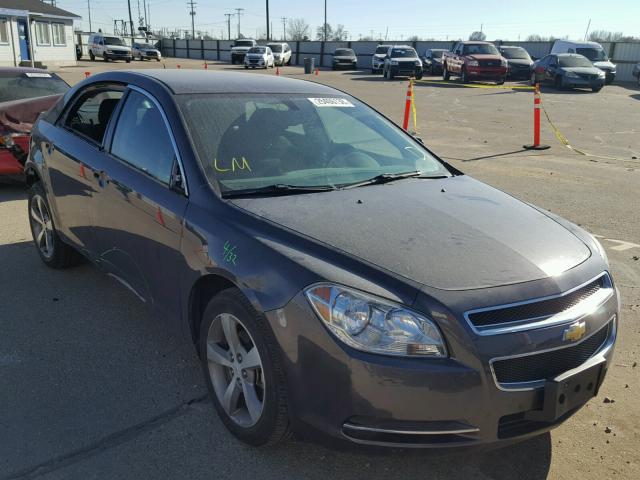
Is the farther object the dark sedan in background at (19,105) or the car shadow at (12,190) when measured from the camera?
the car shadow at (12,190)

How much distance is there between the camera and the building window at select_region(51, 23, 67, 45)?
4178cm

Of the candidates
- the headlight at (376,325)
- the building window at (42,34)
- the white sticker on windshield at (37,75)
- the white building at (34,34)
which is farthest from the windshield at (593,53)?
the building window at (42,34)

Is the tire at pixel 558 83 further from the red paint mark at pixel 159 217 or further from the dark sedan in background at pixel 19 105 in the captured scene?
the red paint mark at pixel 159 217

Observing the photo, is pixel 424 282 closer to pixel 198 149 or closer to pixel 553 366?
pixel 553 366

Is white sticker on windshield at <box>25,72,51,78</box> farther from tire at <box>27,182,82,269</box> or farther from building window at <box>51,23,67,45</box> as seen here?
building window at <box>51,23,67,45</box>

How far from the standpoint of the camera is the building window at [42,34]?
131 feet

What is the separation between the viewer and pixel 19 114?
7707 millimetres

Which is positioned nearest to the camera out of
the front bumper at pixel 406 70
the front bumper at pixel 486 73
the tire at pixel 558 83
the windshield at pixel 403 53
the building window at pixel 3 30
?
the tire at pixel 558 83

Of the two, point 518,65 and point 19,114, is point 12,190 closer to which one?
point 19,114

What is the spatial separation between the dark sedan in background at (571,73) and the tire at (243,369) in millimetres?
25470

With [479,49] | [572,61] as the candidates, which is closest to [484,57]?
[479,49]

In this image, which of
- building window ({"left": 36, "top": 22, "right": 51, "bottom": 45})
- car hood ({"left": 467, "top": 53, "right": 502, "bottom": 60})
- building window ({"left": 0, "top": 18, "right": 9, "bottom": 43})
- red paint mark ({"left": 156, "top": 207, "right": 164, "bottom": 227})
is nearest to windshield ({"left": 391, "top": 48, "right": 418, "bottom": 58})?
car hood ({"left": 467, "top": 53, "right": 502, "bottom": 60})

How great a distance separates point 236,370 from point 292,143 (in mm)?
1454

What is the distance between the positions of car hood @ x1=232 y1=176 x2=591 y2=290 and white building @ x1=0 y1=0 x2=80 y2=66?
122 ft
